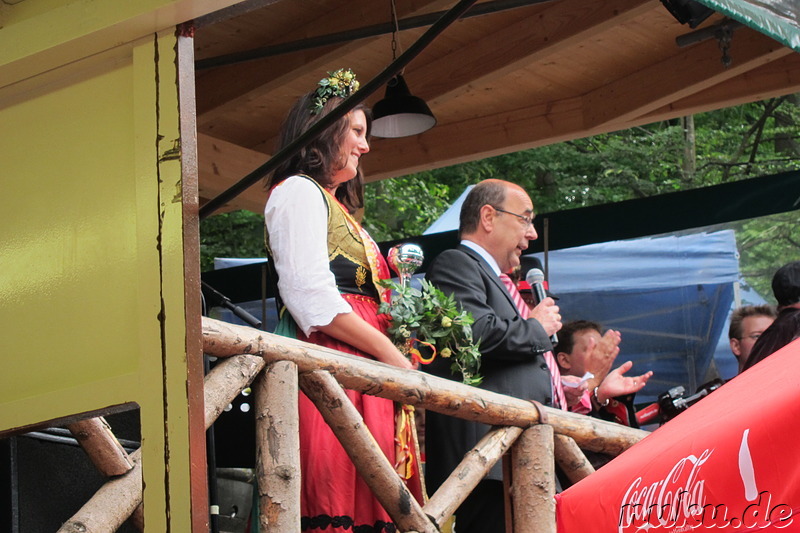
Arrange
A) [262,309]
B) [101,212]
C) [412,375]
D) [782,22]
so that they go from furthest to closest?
1. [262,309]
2. [412,375]
3. [782,22]
4. [101,212]

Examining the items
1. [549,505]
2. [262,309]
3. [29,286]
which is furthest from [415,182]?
[29,286]

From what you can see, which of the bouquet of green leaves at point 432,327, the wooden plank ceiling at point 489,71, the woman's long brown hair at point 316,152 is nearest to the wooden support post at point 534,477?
the bouquet of green leaves at point 432,327

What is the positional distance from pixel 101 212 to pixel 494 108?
4.58m

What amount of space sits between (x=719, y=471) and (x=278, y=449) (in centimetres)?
115

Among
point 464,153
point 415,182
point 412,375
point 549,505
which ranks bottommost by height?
point 549,505

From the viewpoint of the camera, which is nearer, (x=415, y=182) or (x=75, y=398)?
A: (x=75, y=398)

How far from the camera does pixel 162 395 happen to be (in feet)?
6.24

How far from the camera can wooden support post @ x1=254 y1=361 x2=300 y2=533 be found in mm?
2959

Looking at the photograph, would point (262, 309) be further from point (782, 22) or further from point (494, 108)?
point (782, 22)

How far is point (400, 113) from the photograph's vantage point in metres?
5.57

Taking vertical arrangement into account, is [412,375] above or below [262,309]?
below

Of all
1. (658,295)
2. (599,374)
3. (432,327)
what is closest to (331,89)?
(432,327)

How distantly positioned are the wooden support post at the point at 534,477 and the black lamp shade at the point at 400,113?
6.74ft

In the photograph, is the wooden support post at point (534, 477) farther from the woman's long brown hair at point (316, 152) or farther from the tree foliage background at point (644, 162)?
the tree foliage background at point (644, 162)
